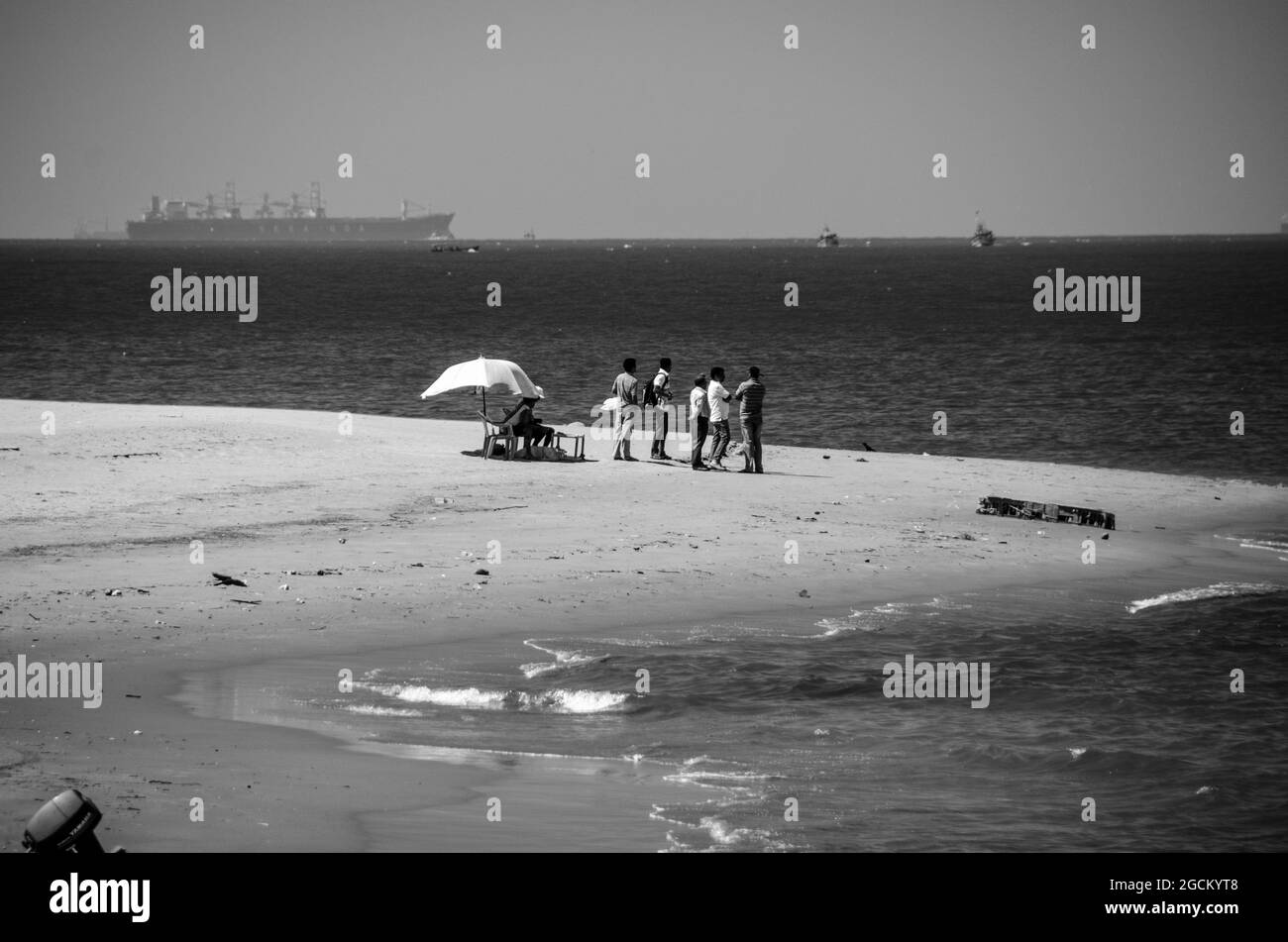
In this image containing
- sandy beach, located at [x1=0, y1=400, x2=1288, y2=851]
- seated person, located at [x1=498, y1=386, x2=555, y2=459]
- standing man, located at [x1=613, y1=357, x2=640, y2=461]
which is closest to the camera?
sandy beach, located at [x1=0, y1=400, x2=1288, y2=851]

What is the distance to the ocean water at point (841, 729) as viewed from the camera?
975cm

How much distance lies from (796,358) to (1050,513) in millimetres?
38545

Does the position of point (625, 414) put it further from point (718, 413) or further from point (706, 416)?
point (718, 413)

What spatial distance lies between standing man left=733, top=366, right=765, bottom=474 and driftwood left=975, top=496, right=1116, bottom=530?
3.97 meters

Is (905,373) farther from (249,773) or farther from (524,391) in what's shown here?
(249,773)

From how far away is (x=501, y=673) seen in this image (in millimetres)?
12789

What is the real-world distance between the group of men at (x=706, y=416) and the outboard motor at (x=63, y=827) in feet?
54.0

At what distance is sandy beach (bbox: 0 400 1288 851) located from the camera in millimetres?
9938

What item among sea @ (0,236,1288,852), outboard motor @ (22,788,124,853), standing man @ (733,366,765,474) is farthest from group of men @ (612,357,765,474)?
outboard motor @ (22,788,124,853)

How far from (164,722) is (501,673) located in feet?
9.97

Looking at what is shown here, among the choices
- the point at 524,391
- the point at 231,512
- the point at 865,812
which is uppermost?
the point at 524,391

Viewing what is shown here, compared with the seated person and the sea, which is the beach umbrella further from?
the sea
